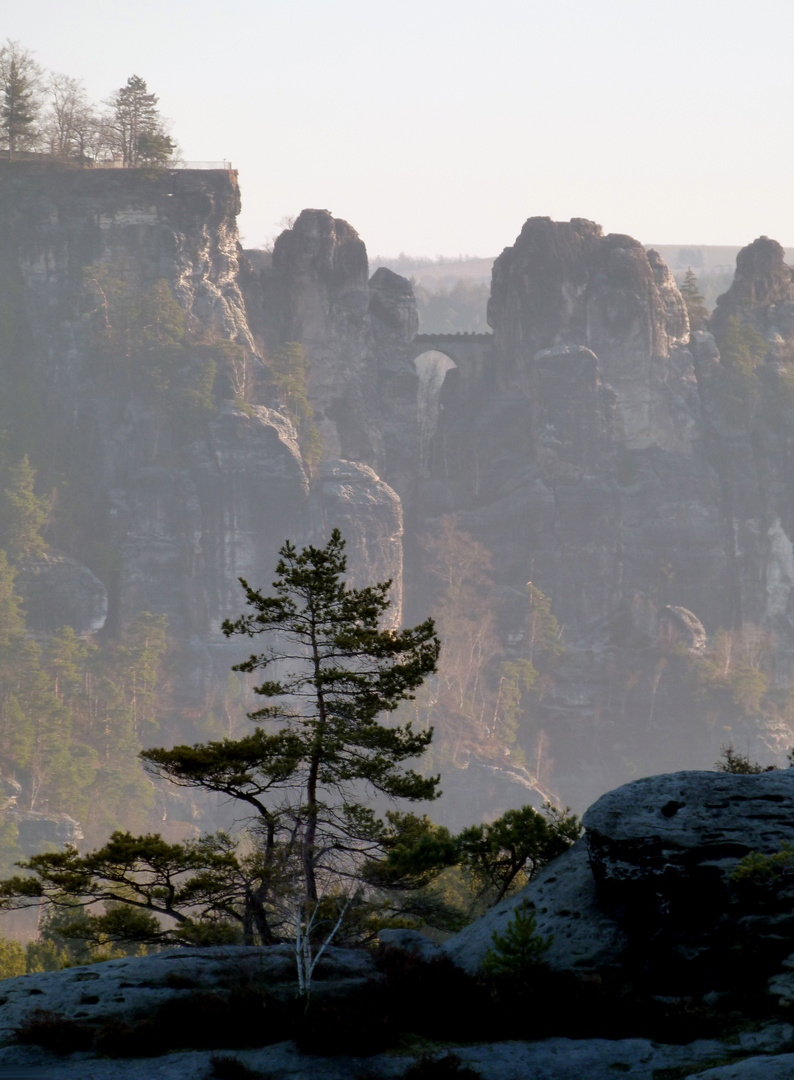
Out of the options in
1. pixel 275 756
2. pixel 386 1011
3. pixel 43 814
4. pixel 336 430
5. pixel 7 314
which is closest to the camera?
pixel 386 1011

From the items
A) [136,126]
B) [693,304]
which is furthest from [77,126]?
[693,304]

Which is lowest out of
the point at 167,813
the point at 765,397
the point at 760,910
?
the point at 167,813

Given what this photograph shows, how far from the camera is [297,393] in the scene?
90.8 metres

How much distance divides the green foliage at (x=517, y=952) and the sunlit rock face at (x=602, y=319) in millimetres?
83621

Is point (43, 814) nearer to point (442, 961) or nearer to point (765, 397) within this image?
point (442, 961)

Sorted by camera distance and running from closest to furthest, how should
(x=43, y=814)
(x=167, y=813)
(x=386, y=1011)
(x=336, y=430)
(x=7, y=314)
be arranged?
(x=386, y=1011) → (x=43, y=814) → (x=167, y=813) → (x=7, y=314) → (x=336, y=430)

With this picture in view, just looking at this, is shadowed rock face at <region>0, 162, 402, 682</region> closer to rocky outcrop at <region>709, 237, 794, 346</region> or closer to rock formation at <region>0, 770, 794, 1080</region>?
rocky outcrop at <region>709, 237, 794, 346</region>

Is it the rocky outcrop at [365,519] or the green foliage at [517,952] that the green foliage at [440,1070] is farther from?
the rocky outcrop at [365,519]

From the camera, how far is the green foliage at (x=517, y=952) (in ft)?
50.3

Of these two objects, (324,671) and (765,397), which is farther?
(765,397)

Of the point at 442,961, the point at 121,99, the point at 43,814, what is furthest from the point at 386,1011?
the point at 121,99

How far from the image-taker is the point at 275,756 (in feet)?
66.5

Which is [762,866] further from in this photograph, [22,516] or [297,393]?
[297,393]

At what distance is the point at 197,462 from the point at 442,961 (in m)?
74.2
